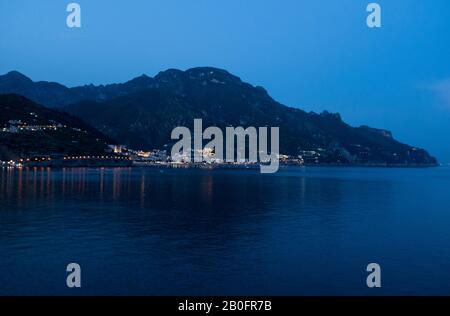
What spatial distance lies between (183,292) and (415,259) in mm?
15097

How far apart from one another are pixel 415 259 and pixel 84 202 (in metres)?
40.3

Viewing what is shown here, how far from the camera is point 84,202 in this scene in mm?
55469

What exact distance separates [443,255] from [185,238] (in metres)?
16.9

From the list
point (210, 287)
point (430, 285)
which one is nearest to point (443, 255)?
point (430, 285)
